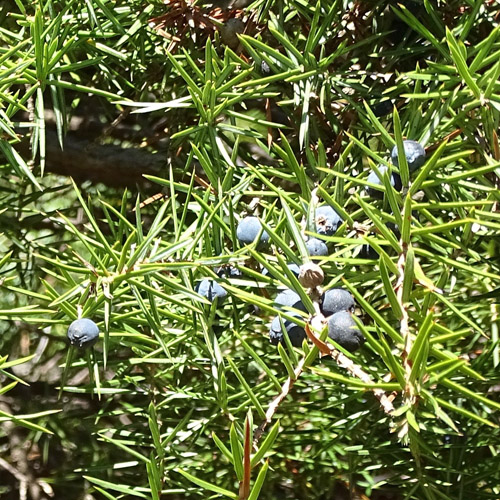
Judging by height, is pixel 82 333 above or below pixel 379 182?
below

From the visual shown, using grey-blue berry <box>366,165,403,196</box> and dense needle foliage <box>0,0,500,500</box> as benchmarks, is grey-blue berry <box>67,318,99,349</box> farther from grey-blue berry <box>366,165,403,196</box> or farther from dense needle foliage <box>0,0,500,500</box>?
grey-blue berry <box>366,165,403,196</box>

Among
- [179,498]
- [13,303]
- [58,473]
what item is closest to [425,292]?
[179,498]

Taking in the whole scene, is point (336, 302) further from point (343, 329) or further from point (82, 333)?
point (82, 333)

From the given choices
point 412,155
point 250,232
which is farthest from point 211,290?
point 412,155

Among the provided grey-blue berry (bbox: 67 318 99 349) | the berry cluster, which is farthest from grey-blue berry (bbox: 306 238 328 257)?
grey-blue berry (bbox: 67 318 99 349)

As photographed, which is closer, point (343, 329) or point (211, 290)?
point (343, 329)
